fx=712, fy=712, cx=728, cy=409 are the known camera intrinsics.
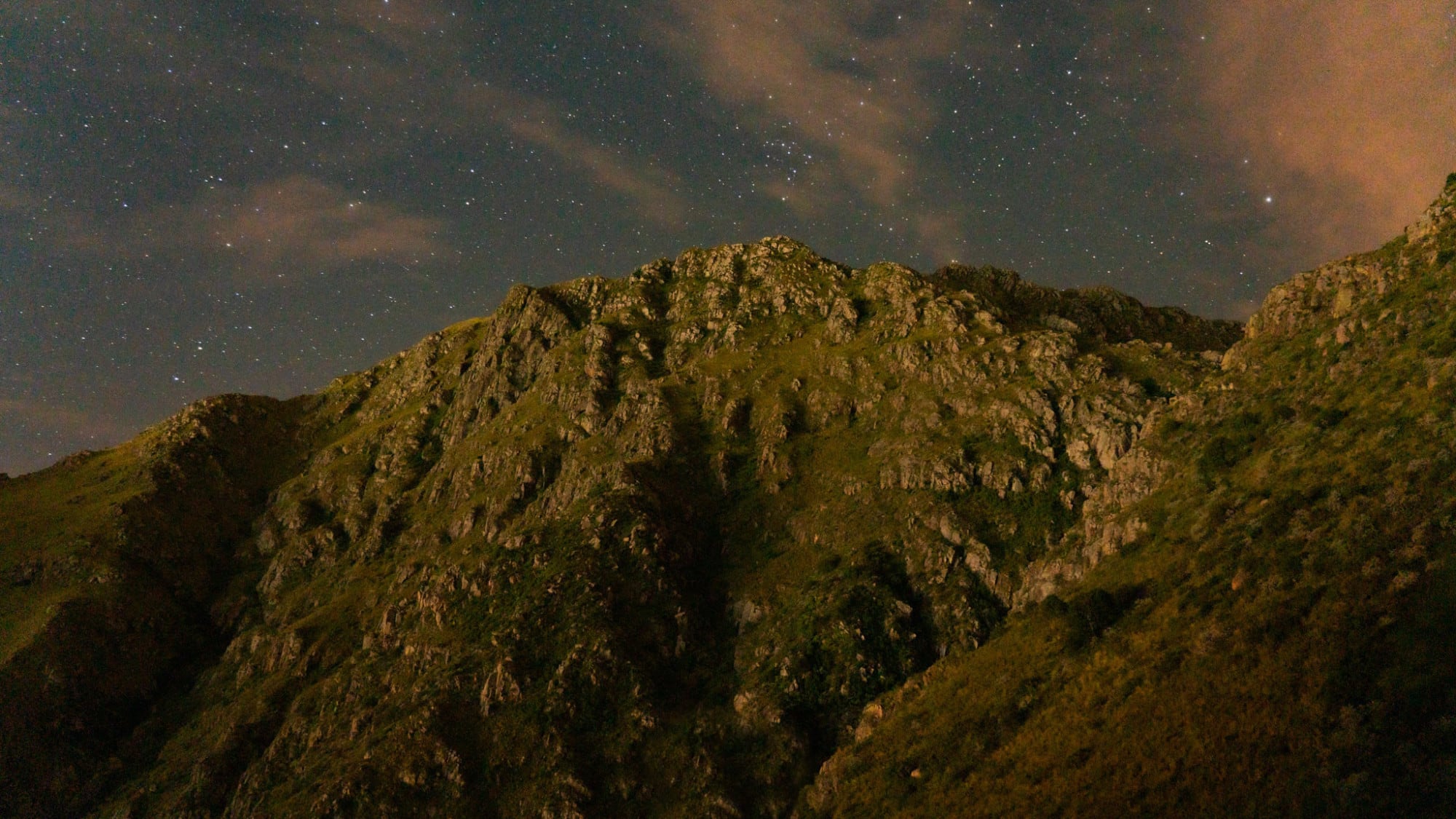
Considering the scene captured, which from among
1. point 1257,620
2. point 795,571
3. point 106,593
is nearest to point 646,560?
point 795,571

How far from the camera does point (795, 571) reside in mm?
108625

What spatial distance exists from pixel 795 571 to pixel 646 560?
74.3 ft

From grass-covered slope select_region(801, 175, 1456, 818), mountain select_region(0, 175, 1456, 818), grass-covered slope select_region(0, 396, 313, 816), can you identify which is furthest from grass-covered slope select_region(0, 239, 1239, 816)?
grass-covered slope select_region(801, 175, 1456, 818)

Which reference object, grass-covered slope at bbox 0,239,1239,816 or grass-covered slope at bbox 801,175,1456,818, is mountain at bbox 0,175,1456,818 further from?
grass-covered slope at bbox 0,239,1239,816

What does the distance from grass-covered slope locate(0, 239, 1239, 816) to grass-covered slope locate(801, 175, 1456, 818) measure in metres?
17.4

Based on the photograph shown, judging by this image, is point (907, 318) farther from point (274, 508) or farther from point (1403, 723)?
point (274, 508)

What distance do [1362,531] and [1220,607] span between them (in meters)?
8.98

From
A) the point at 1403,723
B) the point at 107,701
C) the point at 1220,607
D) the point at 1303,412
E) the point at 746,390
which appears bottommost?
the point at 107,701

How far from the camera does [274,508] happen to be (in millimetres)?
171250

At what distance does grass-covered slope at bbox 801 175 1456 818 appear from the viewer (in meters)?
31.3

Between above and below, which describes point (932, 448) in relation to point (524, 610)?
above

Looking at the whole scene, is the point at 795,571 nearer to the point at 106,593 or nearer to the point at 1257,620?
the point at 1257,620

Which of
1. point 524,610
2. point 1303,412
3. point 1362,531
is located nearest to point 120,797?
point 524,610

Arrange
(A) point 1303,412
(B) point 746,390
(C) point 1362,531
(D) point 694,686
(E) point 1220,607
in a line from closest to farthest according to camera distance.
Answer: (C) point 1362,531
(E) point 1220,607
(A) point 1303,412
(D) point 694,686
(B) point 746,390
